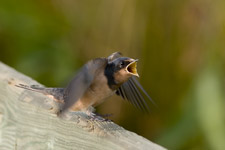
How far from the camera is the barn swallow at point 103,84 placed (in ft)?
6.30

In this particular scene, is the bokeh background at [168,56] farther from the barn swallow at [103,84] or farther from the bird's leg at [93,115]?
the bird's leg at [93,115]

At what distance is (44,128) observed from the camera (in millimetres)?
1872

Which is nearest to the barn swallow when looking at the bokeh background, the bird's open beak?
the bird's open beak

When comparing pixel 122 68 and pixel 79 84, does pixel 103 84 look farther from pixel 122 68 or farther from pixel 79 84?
pixel 79 84

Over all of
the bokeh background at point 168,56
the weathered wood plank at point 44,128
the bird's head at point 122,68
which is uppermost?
the bokeh background at point 168,56

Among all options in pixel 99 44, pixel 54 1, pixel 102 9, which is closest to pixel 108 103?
pixel 99 44

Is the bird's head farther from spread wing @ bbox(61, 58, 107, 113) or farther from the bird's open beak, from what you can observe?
spread wing @ bbox(61, 58, 107, 113)

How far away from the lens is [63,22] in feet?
12.6

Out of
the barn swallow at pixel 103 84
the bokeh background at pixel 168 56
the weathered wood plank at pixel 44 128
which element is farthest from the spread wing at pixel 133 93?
the bokeh background at pixel 168 56

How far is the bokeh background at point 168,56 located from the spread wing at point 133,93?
1012 millimetres

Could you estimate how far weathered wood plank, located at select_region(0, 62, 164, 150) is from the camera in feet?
5.48

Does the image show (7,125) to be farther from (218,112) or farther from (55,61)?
(55,61)

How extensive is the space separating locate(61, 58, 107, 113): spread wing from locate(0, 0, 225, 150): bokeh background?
4.43ft

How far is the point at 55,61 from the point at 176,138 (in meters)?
1.13
